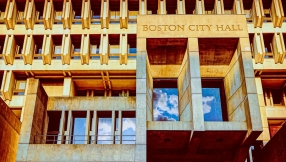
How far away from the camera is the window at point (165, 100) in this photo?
24.4m

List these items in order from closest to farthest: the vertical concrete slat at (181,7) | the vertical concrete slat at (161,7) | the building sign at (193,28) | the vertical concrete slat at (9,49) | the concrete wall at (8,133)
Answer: the concrete wall at (8,133) < the building sign at (193,28) < the vertical concrete slat at (9,49) < the vertical concrete slat at (181,7) < the vertical concrete slat at (161,7)

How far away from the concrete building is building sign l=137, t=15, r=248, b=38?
0.07m

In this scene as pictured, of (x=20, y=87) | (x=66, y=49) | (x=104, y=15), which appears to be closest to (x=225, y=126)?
(x=104, y=15)

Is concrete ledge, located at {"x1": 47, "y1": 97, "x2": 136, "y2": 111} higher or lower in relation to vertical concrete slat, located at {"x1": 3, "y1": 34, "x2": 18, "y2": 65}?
lower

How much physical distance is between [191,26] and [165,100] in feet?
18.7

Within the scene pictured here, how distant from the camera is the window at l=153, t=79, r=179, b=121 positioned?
961 inches

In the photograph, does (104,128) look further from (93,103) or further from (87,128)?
(93,103)

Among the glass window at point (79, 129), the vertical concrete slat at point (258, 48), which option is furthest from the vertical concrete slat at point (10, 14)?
the vertical concrete slat at point (258, 48)

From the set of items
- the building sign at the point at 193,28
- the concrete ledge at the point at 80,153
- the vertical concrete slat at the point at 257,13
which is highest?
the vertical concrete slat at the point at 257,13

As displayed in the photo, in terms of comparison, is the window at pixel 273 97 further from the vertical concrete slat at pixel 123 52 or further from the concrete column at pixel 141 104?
the concrete column at pixel 141 104

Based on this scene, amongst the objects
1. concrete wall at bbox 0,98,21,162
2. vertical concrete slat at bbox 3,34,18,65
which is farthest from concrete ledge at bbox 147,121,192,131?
vertical concrete slat at bbox 3,34,18,65

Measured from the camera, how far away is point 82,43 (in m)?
28.3

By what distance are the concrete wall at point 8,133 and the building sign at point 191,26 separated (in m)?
9.60

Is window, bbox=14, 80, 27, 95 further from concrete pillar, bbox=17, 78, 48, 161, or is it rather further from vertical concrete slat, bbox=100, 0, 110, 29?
vertical concrete slat, bbox=100, 0, 110, 29
